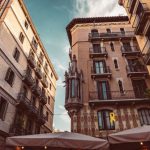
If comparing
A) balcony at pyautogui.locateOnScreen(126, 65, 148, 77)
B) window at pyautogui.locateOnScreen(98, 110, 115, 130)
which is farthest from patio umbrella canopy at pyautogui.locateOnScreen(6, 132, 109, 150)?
balcony at pyautogui.locateOnScreen(126, 65, 148, 77)

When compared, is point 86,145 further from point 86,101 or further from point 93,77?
point 93,77

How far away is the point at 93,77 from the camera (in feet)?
63.9

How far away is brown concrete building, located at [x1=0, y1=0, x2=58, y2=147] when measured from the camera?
18.4 meters

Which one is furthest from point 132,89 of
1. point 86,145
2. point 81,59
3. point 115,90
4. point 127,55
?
point 86,145

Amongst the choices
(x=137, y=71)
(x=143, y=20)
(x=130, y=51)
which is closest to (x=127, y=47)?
(x=130, y=51)

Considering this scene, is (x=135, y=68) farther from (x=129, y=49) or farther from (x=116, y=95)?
(x=116, y=95)

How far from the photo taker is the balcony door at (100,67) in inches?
809

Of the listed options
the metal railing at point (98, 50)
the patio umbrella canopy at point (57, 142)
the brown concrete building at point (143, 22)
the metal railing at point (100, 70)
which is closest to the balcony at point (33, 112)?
the metal railing at point (100, 70)

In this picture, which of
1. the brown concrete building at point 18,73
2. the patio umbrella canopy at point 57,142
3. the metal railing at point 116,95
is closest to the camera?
the patio umbrella canopy at point 57,142

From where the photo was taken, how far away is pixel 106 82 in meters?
19.3

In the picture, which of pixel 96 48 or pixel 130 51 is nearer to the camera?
pixel 130 51

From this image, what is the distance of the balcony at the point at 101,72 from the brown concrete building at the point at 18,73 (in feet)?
30.6

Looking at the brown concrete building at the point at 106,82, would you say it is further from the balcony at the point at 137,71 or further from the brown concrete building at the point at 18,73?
the brown concrete building at the point at 18,73

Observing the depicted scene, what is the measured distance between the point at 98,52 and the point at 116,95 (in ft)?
22.9
